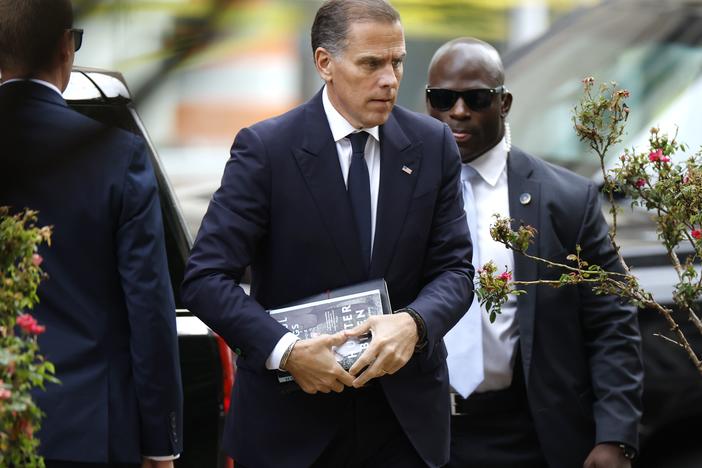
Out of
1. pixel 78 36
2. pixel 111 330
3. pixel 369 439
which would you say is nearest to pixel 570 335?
pixel 369 439

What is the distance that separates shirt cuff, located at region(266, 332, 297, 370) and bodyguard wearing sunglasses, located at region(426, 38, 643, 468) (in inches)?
39.5

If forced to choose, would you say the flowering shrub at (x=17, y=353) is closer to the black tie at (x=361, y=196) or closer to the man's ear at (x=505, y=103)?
the black tie at (x=361, y=196)

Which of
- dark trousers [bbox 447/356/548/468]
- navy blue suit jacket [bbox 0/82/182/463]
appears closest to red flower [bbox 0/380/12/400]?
navy blue suit jacket [bbox 0/82/182/463]

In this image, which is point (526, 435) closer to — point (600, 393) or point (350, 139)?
point (600, 393)

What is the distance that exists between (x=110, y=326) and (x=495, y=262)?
48.0 inches

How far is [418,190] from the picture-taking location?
2678 mm

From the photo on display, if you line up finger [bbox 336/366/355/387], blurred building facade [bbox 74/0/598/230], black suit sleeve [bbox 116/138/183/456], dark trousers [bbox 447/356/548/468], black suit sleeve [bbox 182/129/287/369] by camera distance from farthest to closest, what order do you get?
dark trousers [bbox 447/356/548/468] → black suit sleeve [bbox 116/138/183/456] → black suit sleeve [bbox 182/129/287/369] → finger [bbox 336/366/355/387] → blurred building facade [bbox 74/0/598/230]

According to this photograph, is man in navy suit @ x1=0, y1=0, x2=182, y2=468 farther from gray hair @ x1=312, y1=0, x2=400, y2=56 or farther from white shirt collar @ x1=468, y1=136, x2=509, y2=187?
white shirt collar @ x1=468, y1=136, x2=509, y2=187

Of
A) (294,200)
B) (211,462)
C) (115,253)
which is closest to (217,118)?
(294,200)

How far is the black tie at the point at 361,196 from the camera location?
8.66ft

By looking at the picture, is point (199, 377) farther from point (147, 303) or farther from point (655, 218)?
point (655, 218)

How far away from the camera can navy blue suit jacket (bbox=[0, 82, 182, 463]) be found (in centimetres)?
261

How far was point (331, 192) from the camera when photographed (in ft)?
8.62

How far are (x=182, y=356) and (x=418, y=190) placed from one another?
1033 mm
